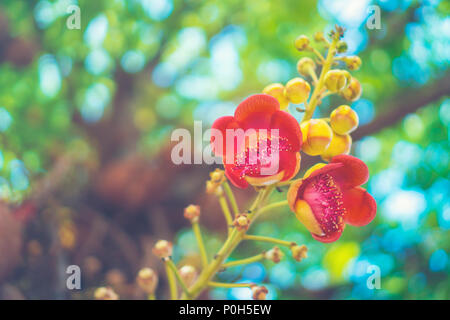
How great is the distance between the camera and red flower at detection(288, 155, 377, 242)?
3.51 ft

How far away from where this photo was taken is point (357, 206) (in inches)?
47.2

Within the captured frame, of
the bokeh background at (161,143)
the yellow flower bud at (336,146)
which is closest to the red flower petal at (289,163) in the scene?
the yellow flower bud at (336,146)

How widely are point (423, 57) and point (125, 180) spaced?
243cm

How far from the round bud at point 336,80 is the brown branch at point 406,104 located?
1756 millimetres

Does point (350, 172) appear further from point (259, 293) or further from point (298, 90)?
point (259, 293)

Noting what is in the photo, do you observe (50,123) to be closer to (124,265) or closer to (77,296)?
(124,265)

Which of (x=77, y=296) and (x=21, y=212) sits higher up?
(x=21, y=212)

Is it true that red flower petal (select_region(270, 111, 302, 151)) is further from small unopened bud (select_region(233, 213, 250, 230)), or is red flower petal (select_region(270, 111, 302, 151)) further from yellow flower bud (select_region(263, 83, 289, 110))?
small unopened bud (select_region(233, 213, 250, 230))

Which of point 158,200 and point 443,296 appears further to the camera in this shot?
point 158,200

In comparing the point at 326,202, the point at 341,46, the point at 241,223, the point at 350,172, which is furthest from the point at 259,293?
the point at 341,46

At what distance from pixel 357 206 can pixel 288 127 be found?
1.10 ft

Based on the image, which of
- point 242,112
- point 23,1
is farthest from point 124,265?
point 23,1
